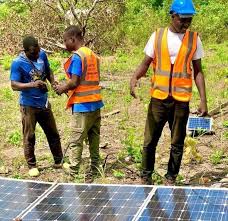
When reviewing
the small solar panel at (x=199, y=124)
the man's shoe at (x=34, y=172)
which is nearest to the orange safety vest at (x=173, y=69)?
the man's shoe at (x=34, y=172)

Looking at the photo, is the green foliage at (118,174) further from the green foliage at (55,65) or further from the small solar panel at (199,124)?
the green foliage at (55,65)

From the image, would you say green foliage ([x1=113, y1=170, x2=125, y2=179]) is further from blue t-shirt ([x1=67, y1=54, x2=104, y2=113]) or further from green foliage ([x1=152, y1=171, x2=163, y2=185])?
blue t-shirt ([x1=67, y1=54, x2=104, y2=113])

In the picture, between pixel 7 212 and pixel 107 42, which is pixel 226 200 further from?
pixel 107 42

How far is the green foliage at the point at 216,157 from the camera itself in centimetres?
642

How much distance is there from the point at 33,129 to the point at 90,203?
103 inches

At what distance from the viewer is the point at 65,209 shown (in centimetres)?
363

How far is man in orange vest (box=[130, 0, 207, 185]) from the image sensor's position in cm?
487

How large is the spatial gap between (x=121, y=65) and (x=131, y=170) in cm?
748

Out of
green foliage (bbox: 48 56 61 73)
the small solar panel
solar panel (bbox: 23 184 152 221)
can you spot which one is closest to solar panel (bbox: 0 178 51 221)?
solar panel (bbox: 23 184 152 221)

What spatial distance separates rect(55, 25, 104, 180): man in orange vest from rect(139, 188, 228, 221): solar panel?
1.80 meters

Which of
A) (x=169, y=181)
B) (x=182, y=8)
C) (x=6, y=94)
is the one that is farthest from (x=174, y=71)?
(x=6, y=94)

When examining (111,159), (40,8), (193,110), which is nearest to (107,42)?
(40,8)

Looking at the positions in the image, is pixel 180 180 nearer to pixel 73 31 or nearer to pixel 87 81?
pixel 87 81

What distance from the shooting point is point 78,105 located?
538cm
